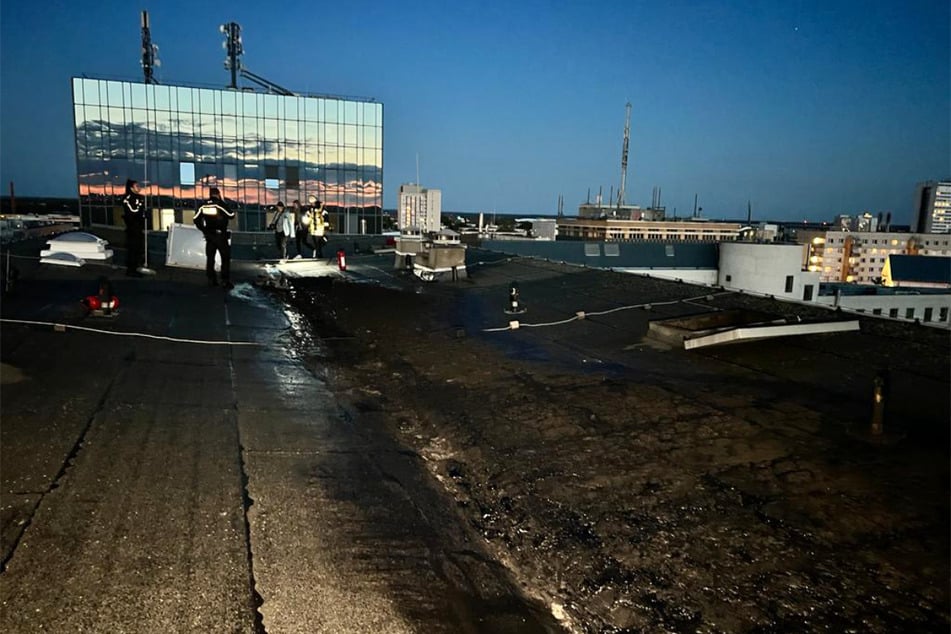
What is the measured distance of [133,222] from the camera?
510 inches

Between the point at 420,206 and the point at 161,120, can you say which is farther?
the point at 161,120

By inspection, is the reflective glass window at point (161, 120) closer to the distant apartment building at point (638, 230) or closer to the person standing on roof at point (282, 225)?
the person standing on roof at point (282, 225)

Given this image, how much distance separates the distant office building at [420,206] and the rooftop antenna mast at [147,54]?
2623 centimetres

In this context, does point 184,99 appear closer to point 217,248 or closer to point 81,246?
point 81,246

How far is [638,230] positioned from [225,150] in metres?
76.2

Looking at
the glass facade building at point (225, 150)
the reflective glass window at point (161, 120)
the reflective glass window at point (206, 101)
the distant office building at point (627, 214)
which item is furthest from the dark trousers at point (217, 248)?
the distant office building at point (627, 214)

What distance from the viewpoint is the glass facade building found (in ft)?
139

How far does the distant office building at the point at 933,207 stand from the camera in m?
152

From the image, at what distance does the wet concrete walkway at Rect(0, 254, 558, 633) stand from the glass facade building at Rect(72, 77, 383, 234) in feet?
136

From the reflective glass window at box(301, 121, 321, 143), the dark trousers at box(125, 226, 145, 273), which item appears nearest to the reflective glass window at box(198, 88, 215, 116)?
the reflective glass window at box(301, 121, 321, 143)

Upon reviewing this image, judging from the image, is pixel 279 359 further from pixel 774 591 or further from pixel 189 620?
pixel 774 591

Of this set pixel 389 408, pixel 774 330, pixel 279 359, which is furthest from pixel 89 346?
pixel 774 330

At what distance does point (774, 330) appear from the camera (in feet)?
26.8

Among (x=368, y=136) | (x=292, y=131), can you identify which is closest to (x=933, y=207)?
(x=368, y=136)
